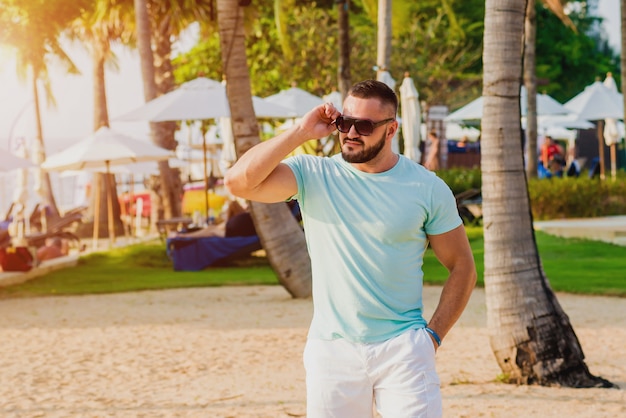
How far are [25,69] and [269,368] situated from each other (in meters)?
32.8

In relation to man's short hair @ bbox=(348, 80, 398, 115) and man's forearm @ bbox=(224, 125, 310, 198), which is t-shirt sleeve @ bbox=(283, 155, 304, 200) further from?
man's short hair @ bbox=(348, 80, 398, 115)

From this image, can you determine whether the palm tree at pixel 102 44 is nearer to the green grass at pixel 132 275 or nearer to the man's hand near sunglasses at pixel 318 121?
the green grass at pixel 132 275

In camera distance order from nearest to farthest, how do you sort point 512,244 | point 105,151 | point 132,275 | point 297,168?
point 297,168, point 512,244, point 132,275, point 105,151

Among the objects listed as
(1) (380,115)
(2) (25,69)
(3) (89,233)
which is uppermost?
(2) (25,69)

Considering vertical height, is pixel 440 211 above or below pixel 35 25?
below

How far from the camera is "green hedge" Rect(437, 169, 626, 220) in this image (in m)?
21.1

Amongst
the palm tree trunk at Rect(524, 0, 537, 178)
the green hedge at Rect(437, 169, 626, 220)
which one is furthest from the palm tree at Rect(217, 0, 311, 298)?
the palm tree trunk at Rect(524, 0, 537, 178)

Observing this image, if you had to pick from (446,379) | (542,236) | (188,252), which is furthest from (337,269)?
(542,236)

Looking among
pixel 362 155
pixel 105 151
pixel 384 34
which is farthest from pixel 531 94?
pixel 362 155

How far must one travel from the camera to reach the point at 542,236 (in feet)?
59.1

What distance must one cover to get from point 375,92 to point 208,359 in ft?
18.2

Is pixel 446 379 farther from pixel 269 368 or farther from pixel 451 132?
pixel 451 132

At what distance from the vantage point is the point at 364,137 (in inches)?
140

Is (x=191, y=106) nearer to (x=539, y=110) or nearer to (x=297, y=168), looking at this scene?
(x=539, y=110)
